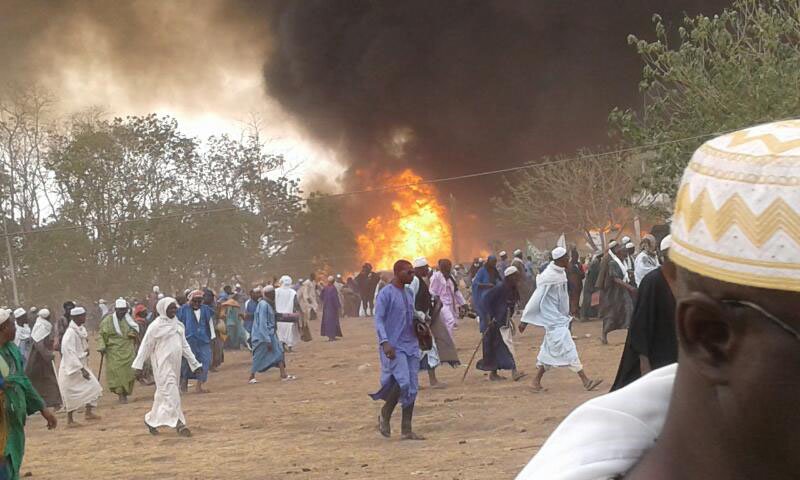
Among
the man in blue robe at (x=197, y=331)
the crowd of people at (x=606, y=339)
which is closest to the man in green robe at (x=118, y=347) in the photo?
the crowd of people at (x=606, y=339)

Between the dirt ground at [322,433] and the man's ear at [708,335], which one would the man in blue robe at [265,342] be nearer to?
the dirt ground at [322,433]

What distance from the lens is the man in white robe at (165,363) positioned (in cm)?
1056

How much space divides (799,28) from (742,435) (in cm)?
1593

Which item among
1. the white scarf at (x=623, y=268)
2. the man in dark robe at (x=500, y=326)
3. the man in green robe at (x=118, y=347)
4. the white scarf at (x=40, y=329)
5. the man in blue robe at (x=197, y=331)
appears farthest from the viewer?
the white scarf at (x=623, y=268)

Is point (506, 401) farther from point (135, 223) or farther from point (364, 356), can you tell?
point (135, 223)

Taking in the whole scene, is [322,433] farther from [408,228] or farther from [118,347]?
[408,228]

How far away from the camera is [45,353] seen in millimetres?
13039

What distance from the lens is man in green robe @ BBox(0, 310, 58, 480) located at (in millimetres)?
6051

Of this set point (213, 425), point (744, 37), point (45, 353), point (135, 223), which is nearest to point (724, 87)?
point (744, 37)

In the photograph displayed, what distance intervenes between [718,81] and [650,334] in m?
11.4

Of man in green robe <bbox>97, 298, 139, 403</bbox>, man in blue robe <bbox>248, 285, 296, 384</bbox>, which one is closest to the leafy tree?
man in blue robe <bbox>248, 285, 296, 384</bbox>

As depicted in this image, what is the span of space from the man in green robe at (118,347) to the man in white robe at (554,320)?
6128mm

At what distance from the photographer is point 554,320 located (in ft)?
35.4

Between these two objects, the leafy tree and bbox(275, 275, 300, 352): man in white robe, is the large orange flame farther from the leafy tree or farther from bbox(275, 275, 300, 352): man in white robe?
the leafy tree
